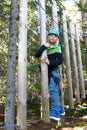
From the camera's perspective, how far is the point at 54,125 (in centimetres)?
512

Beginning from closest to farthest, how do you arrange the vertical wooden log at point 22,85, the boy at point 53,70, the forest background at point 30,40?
the vertical wooden log at point 22,85
the boy at point 53,70
the forest background at point 30,40

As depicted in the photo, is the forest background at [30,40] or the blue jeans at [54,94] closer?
the blue jeans at [54,94]

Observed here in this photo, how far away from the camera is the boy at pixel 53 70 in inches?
184

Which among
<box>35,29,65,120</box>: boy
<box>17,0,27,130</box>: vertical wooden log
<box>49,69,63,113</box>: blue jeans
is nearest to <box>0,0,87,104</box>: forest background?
<box>35,29,65,120</box>: boy

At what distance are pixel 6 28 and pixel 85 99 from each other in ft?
14.4

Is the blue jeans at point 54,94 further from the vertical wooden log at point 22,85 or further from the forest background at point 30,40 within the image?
the forest background at point 30,40

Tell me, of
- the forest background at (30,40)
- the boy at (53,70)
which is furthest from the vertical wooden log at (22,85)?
the forest background at (30,40)

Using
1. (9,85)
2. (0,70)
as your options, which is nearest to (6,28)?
(0,70)

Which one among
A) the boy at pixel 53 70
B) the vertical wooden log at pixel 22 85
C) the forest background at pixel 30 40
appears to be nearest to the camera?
the vertical wooden log at pixel 22 85

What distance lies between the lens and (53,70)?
4.93 m

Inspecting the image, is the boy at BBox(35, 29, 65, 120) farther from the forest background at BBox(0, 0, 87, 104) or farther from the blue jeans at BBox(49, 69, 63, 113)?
the forest background at BBox(0, 0, 87, 104)

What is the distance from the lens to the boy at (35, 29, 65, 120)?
15.3 feet

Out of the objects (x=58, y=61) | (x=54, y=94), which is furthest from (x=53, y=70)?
(x=54, y=94)

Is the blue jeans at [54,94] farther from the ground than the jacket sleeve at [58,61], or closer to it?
closer to it
